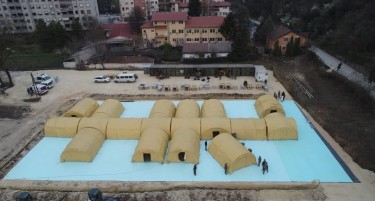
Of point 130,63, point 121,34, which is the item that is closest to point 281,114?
point 130,63

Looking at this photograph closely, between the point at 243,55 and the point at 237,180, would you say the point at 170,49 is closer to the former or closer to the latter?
the point at 243,55

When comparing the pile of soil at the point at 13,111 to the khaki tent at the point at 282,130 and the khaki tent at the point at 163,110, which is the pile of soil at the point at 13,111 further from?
the khaki tent at the point at 282,130

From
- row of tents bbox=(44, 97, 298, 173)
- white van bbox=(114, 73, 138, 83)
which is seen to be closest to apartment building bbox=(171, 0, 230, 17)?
white van bbox=(114, 73, 138, 83)

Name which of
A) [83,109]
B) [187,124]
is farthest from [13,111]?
[187,124]

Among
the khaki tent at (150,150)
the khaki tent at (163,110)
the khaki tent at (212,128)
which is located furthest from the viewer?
the khaki tent at (163,110)

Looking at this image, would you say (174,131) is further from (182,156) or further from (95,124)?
(95,124)

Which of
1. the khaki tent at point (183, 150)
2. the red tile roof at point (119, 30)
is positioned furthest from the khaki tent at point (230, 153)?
the red tile roof at point (119, 30)
